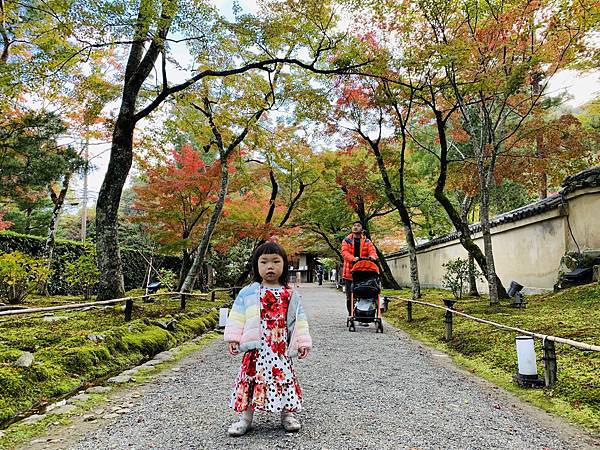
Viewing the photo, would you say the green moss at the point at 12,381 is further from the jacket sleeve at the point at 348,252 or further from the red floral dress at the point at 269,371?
the jacket sleeve at the point at 348,252

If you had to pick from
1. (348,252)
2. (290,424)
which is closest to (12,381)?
(290,424)

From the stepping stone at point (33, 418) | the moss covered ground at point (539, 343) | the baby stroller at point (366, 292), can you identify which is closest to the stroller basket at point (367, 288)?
the baby stroller at point (366, 292)

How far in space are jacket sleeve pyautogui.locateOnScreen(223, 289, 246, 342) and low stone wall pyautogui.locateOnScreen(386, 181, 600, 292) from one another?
8.13m

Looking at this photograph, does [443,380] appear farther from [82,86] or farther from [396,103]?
[82,86]

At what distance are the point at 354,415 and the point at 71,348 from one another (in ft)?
9.59

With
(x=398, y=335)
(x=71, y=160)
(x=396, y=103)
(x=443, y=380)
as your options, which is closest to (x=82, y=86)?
(x=71, y=160)

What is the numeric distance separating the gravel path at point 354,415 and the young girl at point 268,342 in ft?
0.63

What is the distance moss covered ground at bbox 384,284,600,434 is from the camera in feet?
11.4

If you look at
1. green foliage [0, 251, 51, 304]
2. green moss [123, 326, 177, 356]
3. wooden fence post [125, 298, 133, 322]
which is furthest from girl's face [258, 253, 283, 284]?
green foliage [0, 251, 51, 304]

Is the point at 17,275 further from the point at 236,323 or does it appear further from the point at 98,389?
the point at 236,323

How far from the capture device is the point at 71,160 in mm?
10891

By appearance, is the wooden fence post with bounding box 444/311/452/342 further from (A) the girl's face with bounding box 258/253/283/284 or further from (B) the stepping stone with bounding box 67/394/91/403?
(B) the stepping stone with bounding box 67/394/91/403

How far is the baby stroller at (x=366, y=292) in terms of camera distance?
7711mm

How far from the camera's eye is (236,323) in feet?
9.54
